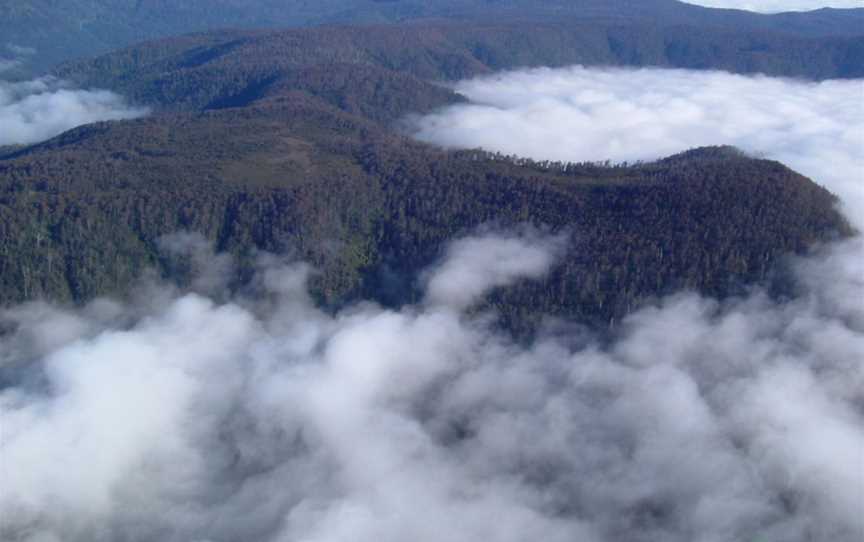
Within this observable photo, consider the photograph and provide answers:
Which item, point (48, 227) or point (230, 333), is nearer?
point (230, 333)

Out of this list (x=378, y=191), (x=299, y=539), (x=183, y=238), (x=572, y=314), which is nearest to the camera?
(x=299, y=539)

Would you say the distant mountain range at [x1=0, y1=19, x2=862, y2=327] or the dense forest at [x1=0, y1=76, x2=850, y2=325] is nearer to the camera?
the distant mountain range at [x1=0, y1=19, x2=862, y2=327]

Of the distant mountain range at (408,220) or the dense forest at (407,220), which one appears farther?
the dense forest at (407,220)

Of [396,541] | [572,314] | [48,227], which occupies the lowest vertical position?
[396,541]

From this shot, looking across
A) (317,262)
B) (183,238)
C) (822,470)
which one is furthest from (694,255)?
(183,238)

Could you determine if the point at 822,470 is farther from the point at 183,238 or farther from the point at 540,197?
the point at 183,238

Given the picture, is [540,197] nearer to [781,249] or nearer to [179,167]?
[781,249]

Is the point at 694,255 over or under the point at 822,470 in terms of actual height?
over

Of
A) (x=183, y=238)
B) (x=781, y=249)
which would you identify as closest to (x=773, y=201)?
(x=781, y=249)

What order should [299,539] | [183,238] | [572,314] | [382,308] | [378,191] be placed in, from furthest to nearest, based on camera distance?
1. [378,191]
2. [183,238]
3. [382,308]
4. [572,314]
5. [299,539]
